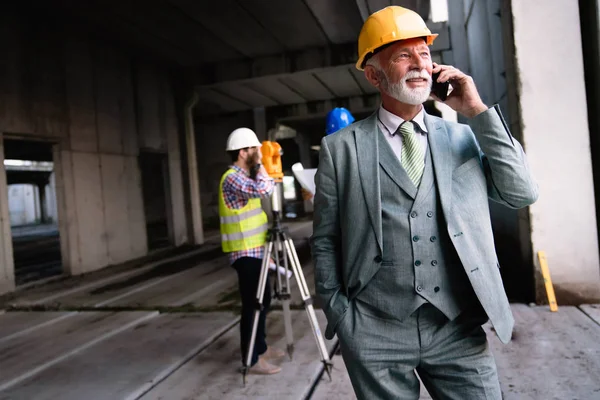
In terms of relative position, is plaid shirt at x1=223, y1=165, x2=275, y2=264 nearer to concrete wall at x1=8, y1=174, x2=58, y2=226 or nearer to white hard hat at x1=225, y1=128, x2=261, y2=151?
white hard hat at x1=225, y1=128, x2=261, y2=151

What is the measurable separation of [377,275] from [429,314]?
20cm

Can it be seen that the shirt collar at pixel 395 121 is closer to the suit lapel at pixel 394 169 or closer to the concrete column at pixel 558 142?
the suit lapel at pixel 394 169

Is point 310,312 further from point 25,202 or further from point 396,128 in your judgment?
point 25,202

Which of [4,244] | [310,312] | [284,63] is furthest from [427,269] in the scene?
[284,63]

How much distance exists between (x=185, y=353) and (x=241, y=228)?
1.51m

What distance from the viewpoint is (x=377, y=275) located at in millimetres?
1489

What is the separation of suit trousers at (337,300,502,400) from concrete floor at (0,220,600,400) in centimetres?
184

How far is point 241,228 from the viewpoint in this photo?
11.7 ft

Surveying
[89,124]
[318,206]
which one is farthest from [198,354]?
[89,124]

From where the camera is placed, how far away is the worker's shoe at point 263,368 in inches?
143

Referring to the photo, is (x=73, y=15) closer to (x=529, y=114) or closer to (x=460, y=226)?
(x=529, y=114)

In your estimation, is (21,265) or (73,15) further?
(21,265)

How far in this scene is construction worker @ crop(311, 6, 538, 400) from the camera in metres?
1.45

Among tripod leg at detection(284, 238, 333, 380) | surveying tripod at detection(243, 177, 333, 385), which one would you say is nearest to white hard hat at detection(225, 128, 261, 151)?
surveying tripod at detection(243, 177, 333, 385)
